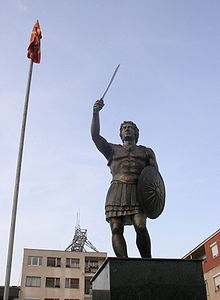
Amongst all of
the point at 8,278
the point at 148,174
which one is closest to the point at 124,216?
the point at 148,174

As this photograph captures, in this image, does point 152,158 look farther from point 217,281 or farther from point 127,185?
point 217,281

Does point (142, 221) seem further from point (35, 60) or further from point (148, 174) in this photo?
point (35, 60)

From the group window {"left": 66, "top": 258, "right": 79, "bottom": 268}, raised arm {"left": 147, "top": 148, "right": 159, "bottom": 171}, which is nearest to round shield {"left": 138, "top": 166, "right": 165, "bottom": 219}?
raised arm {"left": 147, "top": 148, "right": 159, "bottom": 171}

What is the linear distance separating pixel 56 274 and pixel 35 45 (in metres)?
40.9

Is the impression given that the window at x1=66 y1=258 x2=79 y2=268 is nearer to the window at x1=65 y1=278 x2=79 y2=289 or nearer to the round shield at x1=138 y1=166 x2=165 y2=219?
the window at x1=65 y1=278 x2=79 y2=289

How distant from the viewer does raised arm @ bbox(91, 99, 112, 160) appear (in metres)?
7.48

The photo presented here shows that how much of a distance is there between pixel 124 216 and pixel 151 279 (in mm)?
1178

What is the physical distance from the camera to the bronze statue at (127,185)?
21.9 feet

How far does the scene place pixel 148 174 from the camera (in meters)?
6.91

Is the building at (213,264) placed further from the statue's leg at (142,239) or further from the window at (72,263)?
the statue's leg at (142,239)

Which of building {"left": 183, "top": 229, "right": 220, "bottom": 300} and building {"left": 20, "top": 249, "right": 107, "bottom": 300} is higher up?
building {"left": 20, "top": 249, "right": 107, "bottom": 300}

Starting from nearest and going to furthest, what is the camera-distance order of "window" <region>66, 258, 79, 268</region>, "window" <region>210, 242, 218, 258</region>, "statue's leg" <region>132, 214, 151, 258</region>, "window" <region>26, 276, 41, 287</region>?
"statue's leg" <region>132, 214, 151, 258</region> < "window" <region>210, 242, 218, 258</region> < "window" <region>26, 276, 41, 287</region> < "window" <region>66, 258, 79, 268</region>

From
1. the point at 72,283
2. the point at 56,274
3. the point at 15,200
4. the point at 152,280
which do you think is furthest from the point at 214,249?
the point at 152,280

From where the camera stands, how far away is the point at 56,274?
49.0 metres
